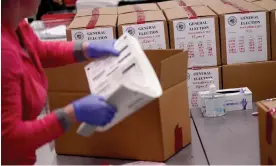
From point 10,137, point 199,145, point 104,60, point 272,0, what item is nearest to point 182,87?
point 199,145

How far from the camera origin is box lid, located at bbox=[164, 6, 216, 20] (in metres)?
2.07

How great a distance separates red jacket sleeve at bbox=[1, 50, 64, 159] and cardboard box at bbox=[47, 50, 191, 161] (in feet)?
1.49

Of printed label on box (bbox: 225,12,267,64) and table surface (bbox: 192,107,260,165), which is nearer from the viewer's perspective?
table surface (bbox: 192,107,260,165)

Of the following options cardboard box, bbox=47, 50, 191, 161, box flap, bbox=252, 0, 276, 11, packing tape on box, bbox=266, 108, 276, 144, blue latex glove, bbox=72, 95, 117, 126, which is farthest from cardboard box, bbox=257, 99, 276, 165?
box flap, bbox=252, 0, 276, 11

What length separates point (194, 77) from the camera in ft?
6.97

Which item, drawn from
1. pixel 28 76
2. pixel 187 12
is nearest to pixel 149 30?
pixel 187 12

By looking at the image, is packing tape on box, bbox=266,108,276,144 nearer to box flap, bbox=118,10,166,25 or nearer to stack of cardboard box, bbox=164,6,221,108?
stack of cardboard box, bbox=164,6,221,108

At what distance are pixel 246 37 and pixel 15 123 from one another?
4.26ft

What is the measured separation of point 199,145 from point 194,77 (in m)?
0.48

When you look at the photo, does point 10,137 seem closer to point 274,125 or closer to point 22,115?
point 22,115

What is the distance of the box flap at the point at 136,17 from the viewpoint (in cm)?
208

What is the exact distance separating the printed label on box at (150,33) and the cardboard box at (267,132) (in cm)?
70

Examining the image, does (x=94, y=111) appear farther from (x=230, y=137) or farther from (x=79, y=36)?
(x=79, y=36)

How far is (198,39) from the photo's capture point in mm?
2066
